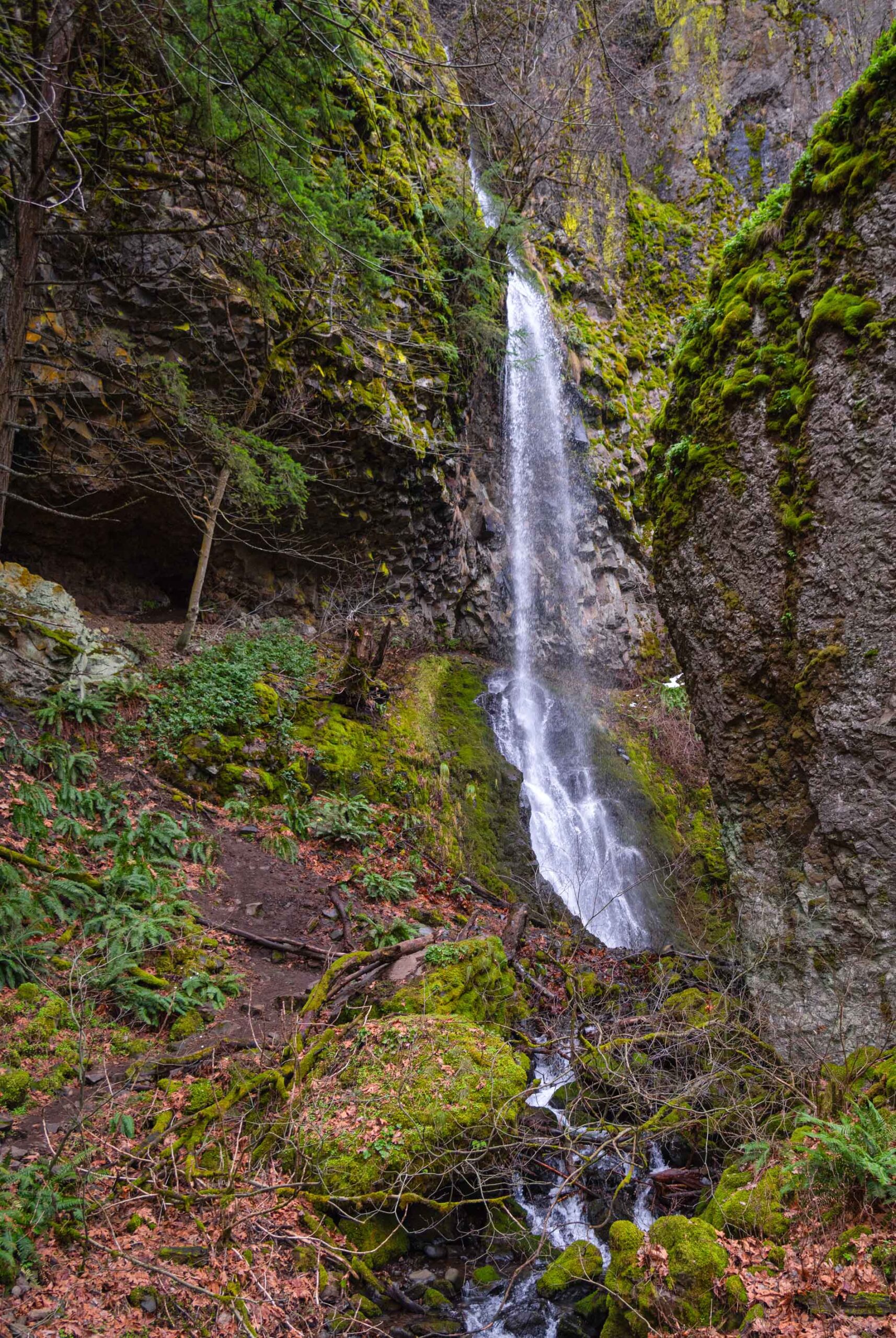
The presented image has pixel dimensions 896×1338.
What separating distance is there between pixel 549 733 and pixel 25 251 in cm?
1160

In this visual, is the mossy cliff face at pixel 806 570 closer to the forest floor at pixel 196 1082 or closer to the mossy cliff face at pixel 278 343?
the forest floor at pixel 196 1082

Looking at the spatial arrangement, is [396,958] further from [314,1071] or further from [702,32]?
[702,32]

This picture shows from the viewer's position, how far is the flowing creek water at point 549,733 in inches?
176

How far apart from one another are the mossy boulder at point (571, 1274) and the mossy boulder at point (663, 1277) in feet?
0.98

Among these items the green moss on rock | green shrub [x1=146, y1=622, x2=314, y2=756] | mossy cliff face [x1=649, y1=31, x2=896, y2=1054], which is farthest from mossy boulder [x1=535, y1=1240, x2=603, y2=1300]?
green shrub [x1=146, y1=622, x2=314, y2=756]

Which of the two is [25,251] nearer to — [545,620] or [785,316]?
[785,316]

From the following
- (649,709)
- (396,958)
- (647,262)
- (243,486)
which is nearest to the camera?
(396,958)

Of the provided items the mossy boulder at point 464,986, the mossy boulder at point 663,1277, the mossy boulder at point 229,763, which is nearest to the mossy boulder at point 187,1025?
the mossy boulder at point 464,986

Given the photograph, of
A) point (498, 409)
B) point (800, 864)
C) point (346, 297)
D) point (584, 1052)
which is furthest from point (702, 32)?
point (584, 1052)

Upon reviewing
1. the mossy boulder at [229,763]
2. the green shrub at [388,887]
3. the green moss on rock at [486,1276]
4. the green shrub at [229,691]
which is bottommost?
the green shrub at [388,887]

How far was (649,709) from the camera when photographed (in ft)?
55.0

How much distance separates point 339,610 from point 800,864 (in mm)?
9694

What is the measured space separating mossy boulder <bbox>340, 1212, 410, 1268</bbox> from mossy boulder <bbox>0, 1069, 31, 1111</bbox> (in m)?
1.94

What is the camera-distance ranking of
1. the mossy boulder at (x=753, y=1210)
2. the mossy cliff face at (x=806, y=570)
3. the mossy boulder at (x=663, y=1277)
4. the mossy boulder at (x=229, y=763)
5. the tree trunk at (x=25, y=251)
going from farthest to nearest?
1. the mossy boulder at (x=229, y=763)
2. the tree trunk at (x=25, y=251)
3. the mossy cliff face at (x=806, y=570)
4. the mossy boulder at (x=753, y=1210)
5. the mossy boulder at (x=663, y=1277)
